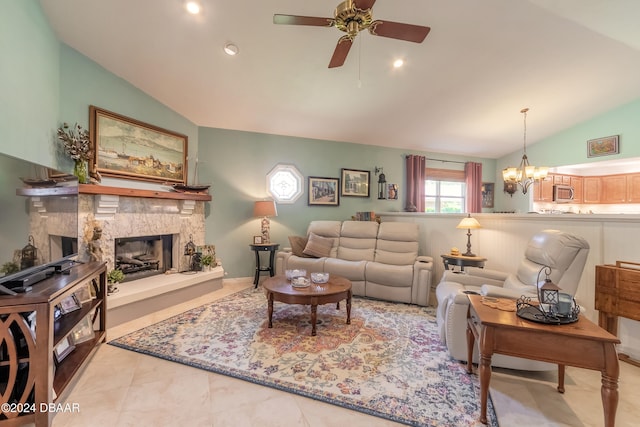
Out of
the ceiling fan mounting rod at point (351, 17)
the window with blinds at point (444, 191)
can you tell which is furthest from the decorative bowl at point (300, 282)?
the window with blinds at point (444, 191)

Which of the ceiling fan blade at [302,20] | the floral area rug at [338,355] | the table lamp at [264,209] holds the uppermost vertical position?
the ceiling fan blade at [302,20]

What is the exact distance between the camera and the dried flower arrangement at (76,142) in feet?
9.14

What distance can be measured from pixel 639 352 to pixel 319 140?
4718 mm

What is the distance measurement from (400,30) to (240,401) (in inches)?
112

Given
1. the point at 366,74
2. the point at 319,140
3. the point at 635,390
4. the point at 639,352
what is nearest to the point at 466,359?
the point at 635,390

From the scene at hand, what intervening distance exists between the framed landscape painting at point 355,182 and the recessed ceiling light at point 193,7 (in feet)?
Answer: 11.3

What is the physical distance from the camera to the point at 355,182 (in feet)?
18.1

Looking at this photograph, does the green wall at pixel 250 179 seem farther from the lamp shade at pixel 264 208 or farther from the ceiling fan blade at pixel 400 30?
the ceiling fan blade at pixel 400 30

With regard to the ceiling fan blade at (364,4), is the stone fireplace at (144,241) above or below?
below

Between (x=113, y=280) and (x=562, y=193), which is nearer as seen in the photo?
(x=113, y=280)

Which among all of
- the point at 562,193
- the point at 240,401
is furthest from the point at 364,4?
the point at 562,193

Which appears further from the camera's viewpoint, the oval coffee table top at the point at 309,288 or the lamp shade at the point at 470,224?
the lamp shade at the point at 470,224

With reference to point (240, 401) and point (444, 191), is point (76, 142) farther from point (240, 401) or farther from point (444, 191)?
point (444, 191)

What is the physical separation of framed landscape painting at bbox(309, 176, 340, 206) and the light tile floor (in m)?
3.51
